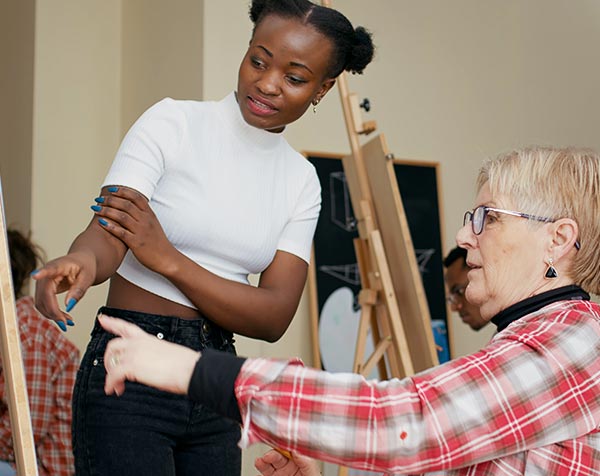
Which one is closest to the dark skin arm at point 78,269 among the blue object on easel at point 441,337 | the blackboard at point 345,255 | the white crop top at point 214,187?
the white crop top at point 214,187

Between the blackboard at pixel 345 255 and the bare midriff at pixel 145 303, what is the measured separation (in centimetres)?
212

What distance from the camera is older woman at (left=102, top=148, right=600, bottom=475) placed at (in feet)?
3.37

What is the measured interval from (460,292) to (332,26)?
7.12ft

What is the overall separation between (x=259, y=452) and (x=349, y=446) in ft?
8.66

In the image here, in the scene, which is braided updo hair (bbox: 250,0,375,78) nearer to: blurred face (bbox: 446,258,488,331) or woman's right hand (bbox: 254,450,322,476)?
woman's right hand (bbox: 254,450,322,476)

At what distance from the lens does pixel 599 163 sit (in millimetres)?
1324

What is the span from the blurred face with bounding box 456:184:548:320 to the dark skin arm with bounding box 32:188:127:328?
22.9 inches

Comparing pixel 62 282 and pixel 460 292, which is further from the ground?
pixel 62 282

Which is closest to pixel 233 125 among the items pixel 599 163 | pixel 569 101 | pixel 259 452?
pixel 599 163

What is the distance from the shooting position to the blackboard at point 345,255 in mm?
3795

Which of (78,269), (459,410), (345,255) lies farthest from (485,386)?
(345,255)

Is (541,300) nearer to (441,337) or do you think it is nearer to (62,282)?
(62,282)

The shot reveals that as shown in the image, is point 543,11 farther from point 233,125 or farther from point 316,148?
point 233,125

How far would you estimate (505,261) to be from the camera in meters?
1.33
